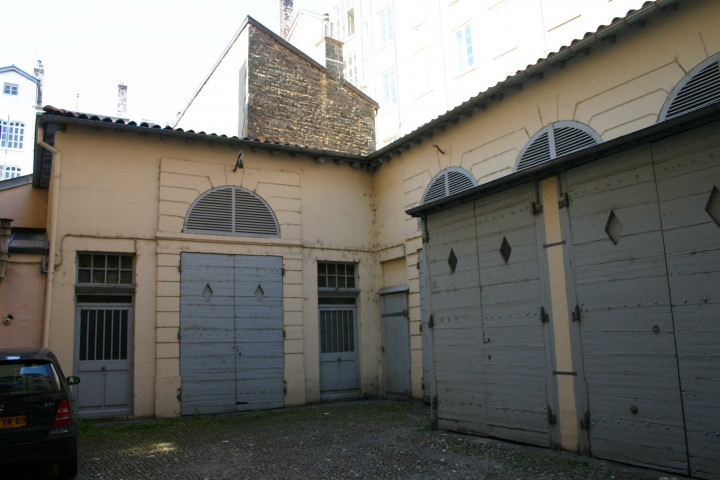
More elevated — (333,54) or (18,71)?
(18,71)

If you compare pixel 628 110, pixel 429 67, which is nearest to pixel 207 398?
pixel 628 110

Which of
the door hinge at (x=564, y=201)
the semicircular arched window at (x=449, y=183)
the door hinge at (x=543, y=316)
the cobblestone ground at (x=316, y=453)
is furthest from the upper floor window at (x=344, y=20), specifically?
the door hinge at (x=543, y=316)

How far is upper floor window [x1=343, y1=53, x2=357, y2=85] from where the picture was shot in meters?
31.0

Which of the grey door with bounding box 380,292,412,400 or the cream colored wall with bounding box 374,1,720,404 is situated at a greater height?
the cream colored wall with bounding box 374,1,720,404

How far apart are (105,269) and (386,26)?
22.4 meters

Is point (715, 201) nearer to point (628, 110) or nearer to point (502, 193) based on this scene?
point (502, 193)

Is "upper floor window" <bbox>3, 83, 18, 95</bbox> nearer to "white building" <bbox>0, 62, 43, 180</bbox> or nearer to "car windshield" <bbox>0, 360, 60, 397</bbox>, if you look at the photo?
"white building" <bbox>0, 62, 43, 180</bbox>

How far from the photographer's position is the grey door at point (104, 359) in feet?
32.1

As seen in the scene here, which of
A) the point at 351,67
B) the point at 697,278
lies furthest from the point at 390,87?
the point at 697,278

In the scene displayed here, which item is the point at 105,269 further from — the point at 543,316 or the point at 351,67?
the point at 351,67

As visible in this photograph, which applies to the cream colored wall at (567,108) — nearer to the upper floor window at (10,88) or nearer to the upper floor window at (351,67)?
the upper floor window at (351,67)

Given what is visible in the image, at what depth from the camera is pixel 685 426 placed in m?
4.93

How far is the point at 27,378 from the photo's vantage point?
5.83 meters

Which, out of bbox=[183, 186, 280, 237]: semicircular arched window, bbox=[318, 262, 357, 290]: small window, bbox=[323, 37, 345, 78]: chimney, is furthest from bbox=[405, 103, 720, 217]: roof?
bbox=[323, 37, 345, 78]: chimney
